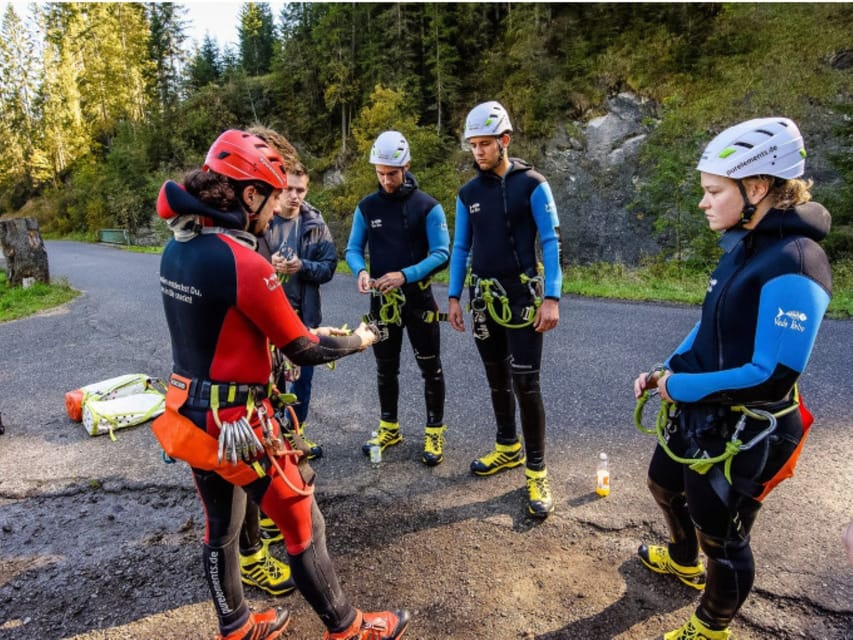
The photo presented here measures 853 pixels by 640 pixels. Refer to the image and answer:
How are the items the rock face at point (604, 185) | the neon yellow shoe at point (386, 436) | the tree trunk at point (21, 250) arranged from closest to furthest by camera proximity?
the neon yellow shoe at point (386, 436) < the tree trunk at point (21, 250) < the rock face at point (604, 185)

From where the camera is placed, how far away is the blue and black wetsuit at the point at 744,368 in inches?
80.3

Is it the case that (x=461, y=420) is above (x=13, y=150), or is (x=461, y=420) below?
below

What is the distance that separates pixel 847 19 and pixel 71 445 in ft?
86.7

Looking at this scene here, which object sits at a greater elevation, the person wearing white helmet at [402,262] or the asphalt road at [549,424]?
the person wearing white helmet at [402,262]

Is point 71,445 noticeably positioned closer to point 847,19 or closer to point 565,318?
point 565,318

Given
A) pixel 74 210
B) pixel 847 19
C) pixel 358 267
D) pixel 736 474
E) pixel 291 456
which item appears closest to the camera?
pixel 736 474

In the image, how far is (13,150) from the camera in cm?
5506

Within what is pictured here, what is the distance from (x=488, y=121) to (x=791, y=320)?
7.85 ft

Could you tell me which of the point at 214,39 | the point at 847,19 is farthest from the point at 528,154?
the point at 214,39

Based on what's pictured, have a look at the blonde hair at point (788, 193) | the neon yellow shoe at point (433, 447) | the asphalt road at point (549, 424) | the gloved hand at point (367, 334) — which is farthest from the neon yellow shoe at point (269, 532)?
the blonde hair at point (788, 193)

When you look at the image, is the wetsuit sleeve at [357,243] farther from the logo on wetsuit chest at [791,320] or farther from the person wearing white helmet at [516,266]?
the logo on wetsuit chest at [791,320]

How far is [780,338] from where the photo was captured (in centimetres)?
204

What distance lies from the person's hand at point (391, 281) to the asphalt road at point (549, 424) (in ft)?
5.16

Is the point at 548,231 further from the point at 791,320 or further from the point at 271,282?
the point at 271,282
